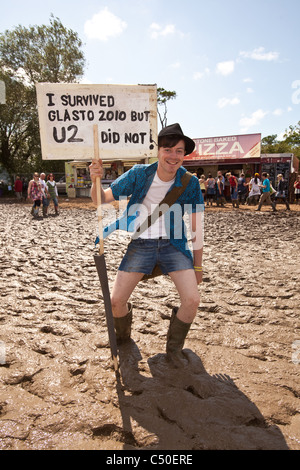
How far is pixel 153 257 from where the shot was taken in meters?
2.84

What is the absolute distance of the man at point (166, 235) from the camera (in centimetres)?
277

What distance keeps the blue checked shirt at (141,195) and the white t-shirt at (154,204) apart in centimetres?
3

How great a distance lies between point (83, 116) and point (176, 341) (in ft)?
6.63

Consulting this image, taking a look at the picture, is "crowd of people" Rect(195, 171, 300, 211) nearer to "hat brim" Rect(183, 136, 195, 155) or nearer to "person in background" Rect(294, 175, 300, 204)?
"person in background" Rect(294, 175, 300, 204)

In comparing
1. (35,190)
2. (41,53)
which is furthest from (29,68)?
(35,190)

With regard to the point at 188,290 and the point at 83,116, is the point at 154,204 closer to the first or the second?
the point at 188,290

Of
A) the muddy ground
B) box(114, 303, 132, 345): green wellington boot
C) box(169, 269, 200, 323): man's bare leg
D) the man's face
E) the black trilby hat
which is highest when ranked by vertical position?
the black trilby hat

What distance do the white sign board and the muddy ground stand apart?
173 centimetres

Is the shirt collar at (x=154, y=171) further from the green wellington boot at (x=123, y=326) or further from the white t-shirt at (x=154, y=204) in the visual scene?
the green wellington boot at (x=123, y=326)

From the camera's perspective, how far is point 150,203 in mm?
2906

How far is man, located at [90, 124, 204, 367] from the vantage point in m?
2.77

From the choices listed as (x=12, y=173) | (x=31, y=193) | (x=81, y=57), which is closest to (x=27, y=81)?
(x=81, y=57)

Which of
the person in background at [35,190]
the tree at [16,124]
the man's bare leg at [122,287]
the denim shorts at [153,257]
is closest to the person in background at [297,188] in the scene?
the person in background at [35,190]

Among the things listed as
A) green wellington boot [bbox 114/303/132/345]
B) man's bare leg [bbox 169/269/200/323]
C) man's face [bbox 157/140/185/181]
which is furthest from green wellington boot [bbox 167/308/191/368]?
man's face [bbox 157/140/185/181]
